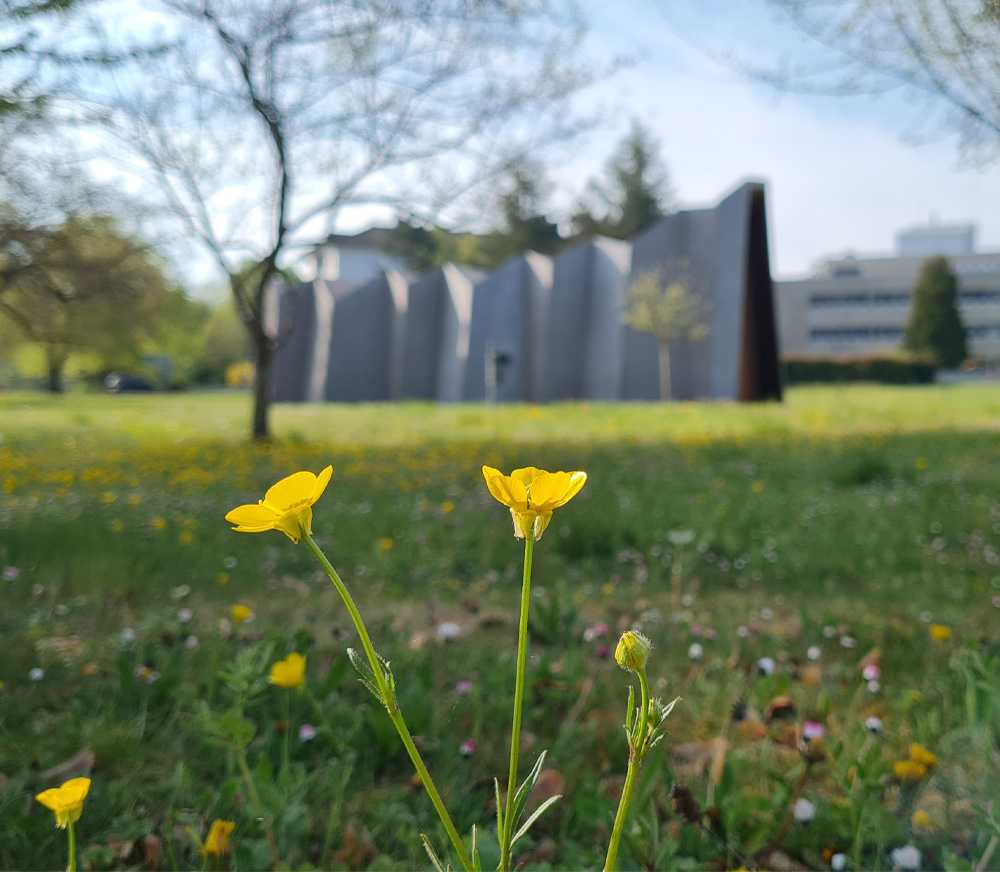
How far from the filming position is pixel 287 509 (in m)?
0.56

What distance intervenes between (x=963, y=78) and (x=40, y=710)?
19.3 ft

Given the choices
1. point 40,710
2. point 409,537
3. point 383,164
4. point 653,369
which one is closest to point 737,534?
point 409,537

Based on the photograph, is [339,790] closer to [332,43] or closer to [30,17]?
[30,17]

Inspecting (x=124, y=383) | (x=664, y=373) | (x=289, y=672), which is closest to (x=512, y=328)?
(x=664, y=373)

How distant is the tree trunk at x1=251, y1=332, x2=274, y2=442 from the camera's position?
859cm

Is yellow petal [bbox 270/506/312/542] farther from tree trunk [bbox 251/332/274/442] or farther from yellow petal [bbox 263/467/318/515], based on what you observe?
tree trunk [bbox 251/332/274/442]

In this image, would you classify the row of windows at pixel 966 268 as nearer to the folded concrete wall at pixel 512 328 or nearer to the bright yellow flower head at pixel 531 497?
the folded concrete wall at pixel 512 328

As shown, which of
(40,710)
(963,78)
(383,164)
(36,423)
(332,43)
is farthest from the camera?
(36,423)

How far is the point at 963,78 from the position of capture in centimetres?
468

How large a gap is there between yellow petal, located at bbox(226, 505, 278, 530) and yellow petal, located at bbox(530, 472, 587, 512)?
205mm

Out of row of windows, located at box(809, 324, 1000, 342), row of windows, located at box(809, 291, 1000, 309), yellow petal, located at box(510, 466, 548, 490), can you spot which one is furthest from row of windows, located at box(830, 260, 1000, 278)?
yellow petal, located at box(510, 466, 548, 490)

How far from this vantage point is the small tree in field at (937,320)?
116ft

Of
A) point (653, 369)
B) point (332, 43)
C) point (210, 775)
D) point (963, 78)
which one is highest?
point (332, 43)

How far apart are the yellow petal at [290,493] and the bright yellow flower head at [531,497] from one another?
0.14 metres
